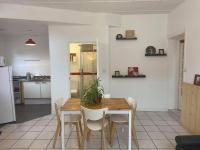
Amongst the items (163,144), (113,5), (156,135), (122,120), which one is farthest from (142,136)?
(113,5)

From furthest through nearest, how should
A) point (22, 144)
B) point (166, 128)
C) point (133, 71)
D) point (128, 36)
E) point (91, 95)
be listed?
point (133, 71), point (128, 36), point (166, 128), point (22, 144), point (91, 95)

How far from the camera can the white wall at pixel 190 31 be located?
331 centimetres

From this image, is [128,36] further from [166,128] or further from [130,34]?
[166,128]

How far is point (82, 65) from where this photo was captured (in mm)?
6539

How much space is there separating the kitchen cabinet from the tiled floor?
1.64 metres

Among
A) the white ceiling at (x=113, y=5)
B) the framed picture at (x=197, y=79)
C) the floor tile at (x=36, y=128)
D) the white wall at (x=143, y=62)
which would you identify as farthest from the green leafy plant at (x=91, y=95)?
the white wall at (x=143, y=62)

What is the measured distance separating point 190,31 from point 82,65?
12.8ft

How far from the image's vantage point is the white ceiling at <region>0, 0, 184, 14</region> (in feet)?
12.5

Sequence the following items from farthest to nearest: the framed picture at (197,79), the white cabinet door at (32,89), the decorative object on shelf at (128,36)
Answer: the white cabinet door at (32,89) → the decorative object on shelf at (128,36) → the framed picture at (197,79)

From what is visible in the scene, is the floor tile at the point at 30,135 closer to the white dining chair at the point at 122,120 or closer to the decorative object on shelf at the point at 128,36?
the white dining chair at the point at 122,120

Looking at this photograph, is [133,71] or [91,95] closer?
[91,95]

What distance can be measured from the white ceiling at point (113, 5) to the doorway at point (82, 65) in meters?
2.12

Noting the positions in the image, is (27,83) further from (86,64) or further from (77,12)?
(77,12)

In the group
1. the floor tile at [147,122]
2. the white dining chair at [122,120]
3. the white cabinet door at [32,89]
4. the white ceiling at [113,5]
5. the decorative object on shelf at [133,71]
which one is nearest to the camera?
the white dining chair at [122,120]
